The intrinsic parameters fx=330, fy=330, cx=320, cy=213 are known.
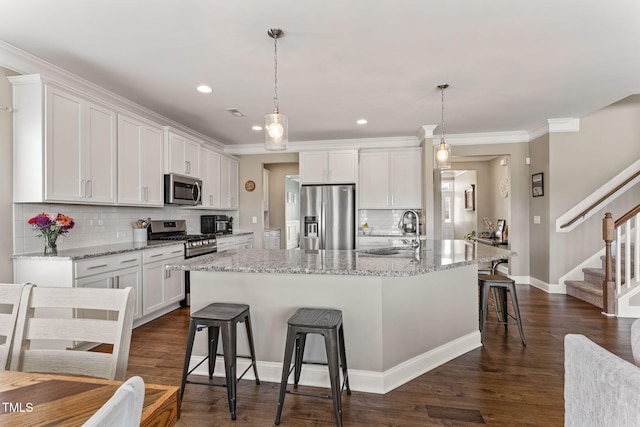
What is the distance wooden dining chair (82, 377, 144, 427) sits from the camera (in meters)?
0.43

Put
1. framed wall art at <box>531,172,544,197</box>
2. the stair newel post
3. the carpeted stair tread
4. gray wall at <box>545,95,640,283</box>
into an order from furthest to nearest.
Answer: framed wall art at <box>531,172,544,197</box>, gray wall at <box>545,95,640,283</box>, the carpeted stair tread, the stair newel post

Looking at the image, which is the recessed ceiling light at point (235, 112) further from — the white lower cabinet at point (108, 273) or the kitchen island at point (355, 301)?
the kitchen island at point (355, 301)

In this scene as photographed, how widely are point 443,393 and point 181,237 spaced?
3486 millimetres

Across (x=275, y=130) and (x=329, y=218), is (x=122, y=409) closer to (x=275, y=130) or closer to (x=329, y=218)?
(x=275, y=130)


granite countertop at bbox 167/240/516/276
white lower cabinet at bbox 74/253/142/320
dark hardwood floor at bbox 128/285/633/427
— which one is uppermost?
granite countertop at bbox 167/240/516/276

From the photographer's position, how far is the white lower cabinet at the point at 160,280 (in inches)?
139

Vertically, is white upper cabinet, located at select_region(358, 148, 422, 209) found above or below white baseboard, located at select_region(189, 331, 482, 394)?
above

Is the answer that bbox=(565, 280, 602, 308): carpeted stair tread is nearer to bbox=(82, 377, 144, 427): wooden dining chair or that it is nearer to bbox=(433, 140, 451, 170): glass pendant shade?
bbox=(433, 140, 451, 170): glass pendant shade

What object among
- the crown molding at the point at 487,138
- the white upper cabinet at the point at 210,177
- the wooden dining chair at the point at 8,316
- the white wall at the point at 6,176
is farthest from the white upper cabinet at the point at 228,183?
the wooden dining chair at the point at 8,316

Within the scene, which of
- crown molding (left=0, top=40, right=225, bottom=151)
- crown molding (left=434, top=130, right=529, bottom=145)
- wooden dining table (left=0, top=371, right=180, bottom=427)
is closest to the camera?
wooden dining table (left=0, top=371, right=180, bottom=427)

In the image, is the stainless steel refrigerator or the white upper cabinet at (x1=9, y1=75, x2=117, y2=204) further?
the stainless steel refrigerator

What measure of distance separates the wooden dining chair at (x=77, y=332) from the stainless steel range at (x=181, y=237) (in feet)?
9.41

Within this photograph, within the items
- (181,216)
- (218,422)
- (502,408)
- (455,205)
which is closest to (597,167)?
(502,408)

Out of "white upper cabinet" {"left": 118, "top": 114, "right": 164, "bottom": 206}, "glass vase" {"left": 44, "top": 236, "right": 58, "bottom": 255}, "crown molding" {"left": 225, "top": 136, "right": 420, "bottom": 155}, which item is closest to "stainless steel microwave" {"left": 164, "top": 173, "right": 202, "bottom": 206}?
"white upper cabinet" {"left": 118, "top": 114, "right": 164, "bottom": 206}
